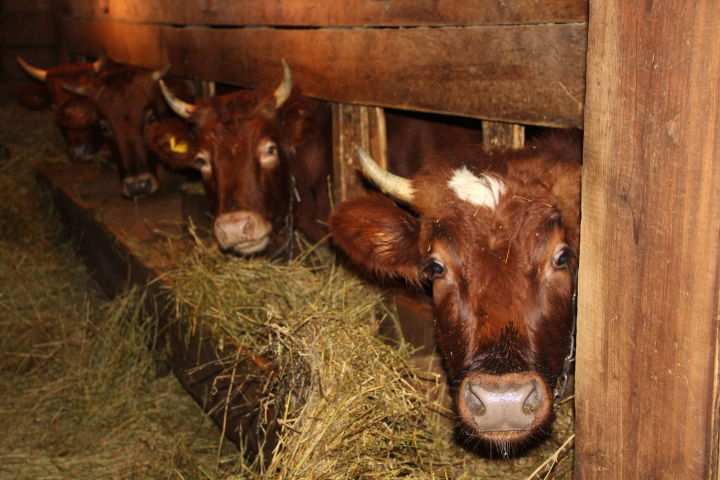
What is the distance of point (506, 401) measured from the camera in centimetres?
252

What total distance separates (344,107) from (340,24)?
596 mm

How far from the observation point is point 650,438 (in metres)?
1.97

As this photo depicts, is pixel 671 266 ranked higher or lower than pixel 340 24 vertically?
lower

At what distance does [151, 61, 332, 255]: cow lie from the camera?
5.05m

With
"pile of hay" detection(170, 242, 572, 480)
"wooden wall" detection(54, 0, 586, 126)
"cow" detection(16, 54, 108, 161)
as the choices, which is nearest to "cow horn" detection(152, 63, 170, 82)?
"wooden wall" detection(54, 0, 586, 126)

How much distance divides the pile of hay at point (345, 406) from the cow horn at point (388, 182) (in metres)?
0.66

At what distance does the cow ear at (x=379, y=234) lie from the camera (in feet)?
10.9

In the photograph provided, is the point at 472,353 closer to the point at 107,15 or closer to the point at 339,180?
the point at 339,180

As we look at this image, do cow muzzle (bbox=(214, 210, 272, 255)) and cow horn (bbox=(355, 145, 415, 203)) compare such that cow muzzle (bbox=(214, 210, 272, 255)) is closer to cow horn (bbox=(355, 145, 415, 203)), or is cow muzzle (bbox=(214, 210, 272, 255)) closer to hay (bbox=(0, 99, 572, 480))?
hay (bbox=(0, 99, 572, 480))

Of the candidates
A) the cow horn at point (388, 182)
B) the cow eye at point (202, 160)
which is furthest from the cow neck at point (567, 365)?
the cow eye at point (202, 160)

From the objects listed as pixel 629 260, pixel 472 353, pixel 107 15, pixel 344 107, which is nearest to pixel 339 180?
pixel 344 107

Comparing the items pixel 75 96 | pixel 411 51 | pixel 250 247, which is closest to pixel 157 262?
pixel 250 247

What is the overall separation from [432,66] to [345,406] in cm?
209

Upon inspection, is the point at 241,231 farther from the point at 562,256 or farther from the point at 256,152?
the point at 562,256
